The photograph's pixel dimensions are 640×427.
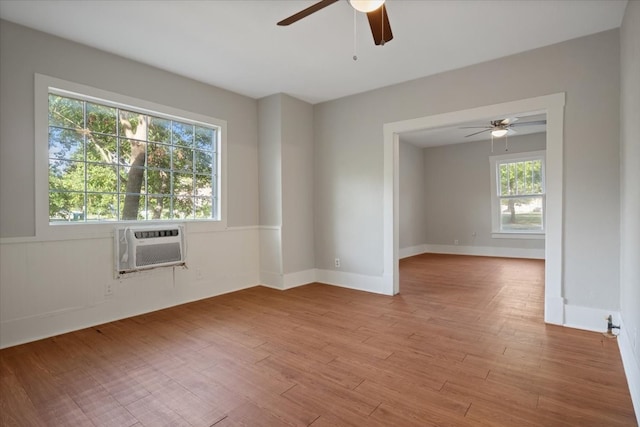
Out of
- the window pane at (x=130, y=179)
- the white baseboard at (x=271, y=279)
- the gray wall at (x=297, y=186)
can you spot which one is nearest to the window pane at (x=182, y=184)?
the window pane at (x=130, y=179)

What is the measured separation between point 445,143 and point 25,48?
7799 millimetres

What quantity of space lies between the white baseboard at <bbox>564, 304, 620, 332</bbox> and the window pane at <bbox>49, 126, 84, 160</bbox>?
194 inches

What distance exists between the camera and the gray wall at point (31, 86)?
2.70 m

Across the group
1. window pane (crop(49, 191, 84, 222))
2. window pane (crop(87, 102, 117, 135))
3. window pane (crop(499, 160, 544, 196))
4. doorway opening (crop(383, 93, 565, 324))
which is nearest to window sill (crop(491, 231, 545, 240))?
window pane (crop(499, 160, 544, 196))

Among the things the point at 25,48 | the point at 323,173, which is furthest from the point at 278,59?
the point at 25,48

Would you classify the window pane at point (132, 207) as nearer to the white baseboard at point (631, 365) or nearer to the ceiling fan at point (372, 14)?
the ceiling fan at point (372, 14)

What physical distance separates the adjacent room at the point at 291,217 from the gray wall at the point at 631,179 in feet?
0.14

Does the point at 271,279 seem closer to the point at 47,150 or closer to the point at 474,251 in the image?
the point at 47,150

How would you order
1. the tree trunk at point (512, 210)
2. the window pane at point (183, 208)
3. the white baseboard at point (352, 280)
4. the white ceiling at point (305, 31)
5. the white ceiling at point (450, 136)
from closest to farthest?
the white ceiling at point (305, 31), the window pane at point (183, 208), the white baseboard at point (352, 280), the white ceiling at point (450, 136), the tree trunk at point (512, 210)

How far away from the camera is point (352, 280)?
181 inches

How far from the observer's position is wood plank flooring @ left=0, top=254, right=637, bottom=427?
1751 mm

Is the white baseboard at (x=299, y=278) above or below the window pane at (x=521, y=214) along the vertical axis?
below

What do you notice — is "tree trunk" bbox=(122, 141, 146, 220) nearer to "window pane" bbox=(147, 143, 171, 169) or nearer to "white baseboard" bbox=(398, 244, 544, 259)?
"window pane" bbox=(147, 143, 171, 169)

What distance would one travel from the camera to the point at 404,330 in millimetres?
2971
